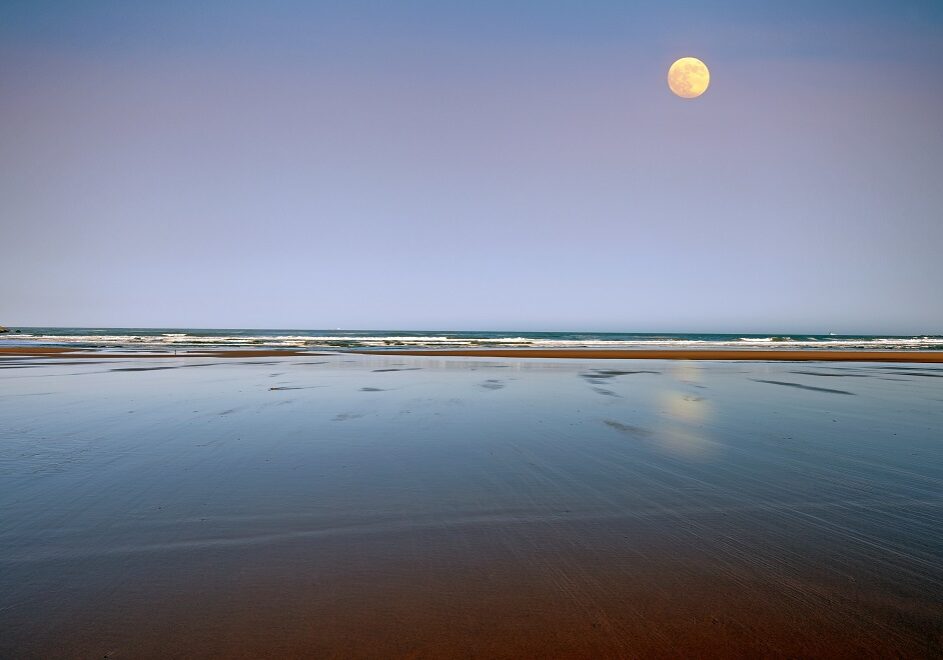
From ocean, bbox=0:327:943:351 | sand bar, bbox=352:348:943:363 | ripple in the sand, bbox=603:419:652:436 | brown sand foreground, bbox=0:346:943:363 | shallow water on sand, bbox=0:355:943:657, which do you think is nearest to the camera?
shallow water on sand, bbox=0:355:943:657

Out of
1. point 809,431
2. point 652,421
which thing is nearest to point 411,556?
point 652,421

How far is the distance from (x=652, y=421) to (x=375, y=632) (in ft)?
26.8

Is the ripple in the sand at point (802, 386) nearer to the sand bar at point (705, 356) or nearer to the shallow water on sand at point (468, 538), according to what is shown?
the shallow water on sand at point (468, 538)

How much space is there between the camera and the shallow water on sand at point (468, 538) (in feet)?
9.27

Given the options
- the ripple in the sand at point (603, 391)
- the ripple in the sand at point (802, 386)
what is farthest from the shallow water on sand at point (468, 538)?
the ripple in the sand at point (802, 386)

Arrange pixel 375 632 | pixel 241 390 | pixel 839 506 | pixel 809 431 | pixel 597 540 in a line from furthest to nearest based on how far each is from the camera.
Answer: pixel 241 390 < pixel 809 431 < pixel 839 506 < pixel 597 540 < pixel 375 632

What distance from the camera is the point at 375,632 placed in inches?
111

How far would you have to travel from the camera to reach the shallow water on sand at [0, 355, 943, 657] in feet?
9.27

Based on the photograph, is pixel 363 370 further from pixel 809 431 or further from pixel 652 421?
pixel 809 431

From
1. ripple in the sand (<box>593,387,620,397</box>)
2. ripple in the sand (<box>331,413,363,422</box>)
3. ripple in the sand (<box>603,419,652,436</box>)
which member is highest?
ripple in the sand (<box>603,419,652,436</box>)

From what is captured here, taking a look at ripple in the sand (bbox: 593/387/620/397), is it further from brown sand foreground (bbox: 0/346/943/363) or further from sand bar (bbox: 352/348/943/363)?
sand bar (bbox: 352/348/943/363)

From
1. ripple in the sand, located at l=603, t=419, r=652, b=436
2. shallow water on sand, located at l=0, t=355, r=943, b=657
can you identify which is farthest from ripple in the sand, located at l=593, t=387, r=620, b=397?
shallow water on sand, located at l=0, t=355, r=943, b=657

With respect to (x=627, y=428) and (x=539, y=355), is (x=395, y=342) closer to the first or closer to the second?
(x=539, y=355)

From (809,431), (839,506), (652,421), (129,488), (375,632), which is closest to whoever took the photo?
(375,632)
